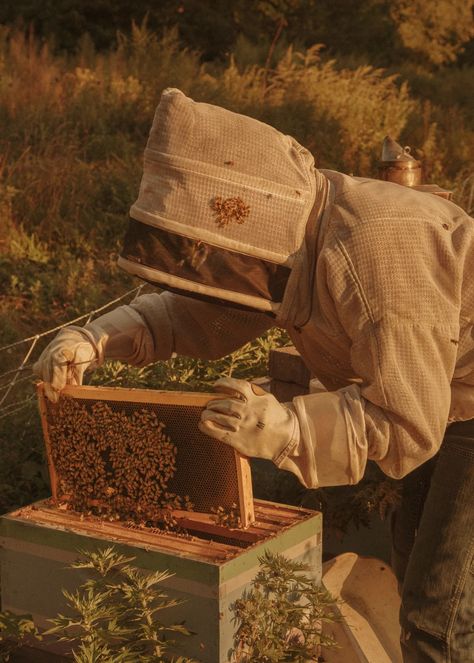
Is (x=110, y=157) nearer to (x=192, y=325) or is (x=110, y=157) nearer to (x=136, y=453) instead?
(x=192, y=325)

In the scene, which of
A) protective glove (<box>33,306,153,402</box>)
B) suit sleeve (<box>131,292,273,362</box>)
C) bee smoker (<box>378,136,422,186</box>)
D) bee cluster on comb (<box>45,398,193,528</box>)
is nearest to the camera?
bee cluster on comb (<box>45,398,193,528</box>)

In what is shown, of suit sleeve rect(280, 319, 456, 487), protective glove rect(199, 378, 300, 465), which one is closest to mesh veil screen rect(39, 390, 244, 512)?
protective glove rect(199, 378, 300, 465)

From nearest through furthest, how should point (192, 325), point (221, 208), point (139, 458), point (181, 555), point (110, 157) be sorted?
point (181, 555) → point (221, 208) → point (139, 458) → point (192, 325) → point (110, 157)

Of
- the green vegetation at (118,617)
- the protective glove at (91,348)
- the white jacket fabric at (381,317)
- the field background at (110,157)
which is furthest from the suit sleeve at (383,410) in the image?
the field background at (110,157)

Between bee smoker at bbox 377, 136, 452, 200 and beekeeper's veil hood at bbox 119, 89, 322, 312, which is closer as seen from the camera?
beekeeper's veil hood at bbox 119, 89, 322, 312

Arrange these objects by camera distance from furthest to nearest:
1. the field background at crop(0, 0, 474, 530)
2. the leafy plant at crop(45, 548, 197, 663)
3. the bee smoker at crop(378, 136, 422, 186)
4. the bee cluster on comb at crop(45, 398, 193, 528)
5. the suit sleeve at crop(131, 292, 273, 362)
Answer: the bee smoker at crop(378, 136, 422, 186) → the field background at crop(0, 0, 474, 530) → the suit sleeve at crop(131, 292, 273, 362) → the bee cluster on comb at crop(45, 398, 193, 528) → the leafy plant at crop(45, 548, 197, 663)

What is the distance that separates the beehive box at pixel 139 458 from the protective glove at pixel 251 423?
63 mm

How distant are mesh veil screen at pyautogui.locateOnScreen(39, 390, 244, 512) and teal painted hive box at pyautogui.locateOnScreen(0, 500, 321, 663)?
0.30ft

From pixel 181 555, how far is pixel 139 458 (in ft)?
1.31

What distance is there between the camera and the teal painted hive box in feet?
7.03

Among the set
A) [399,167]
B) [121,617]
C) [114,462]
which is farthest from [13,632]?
[399,167]

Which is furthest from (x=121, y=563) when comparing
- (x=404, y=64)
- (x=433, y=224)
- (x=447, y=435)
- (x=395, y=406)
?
(x=404, y=64)

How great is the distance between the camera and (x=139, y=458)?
250cm

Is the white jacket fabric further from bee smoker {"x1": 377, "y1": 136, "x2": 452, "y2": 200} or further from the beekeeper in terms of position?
bee smoker {"x1": 377, "y1": 136, "x2": 452, "y2": 200}
